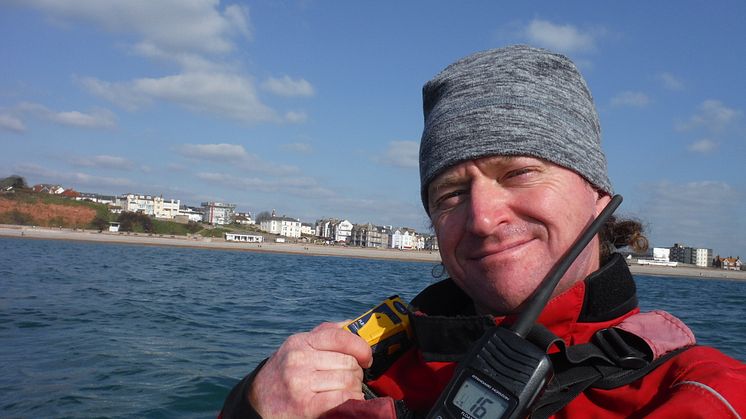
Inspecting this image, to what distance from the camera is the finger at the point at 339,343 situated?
5.10ft

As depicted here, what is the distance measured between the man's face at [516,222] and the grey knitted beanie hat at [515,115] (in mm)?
45

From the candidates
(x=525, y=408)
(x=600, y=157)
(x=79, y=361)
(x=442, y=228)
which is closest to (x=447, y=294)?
(x=442, y=228)

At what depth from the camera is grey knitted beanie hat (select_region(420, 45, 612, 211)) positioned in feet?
5.29

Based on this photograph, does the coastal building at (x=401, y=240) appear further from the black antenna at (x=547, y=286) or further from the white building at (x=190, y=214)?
the black antenna at (x=547, y=286)

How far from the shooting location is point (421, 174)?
6.22ft

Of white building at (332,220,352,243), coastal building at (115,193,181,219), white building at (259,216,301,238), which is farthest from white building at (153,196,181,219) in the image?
white building at (332,220,352,243)

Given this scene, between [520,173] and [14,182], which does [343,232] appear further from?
[520,173]

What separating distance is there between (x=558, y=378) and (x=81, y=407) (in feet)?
14.8

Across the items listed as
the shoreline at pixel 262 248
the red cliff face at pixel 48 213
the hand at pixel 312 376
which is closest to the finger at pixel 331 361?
the hand at pixel 312 376

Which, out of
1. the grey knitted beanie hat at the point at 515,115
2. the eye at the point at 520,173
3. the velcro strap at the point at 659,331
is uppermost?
the grey knitted beanie hat at the point at 515,115

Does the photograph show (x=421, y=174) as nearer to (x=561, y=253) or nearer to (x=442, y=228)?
(x=442, y=228)

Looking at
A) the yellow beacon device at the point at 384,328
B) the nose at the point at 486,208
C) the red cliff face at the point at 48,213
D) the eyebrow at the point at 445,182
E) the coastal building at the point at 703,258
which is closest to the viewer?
the nose at the point at 486,208

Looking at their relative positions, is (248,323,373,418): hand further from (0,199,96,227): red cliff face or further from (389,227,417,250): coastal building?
(389,227,417,250): coastal building

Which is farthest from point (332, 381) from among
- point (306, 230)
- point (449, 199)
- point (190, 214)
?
point (190, 214)
